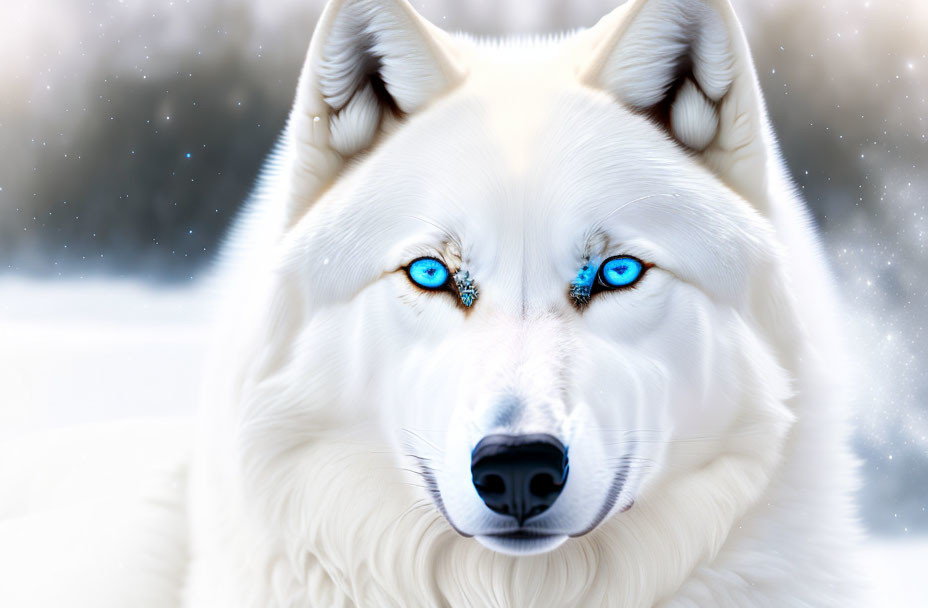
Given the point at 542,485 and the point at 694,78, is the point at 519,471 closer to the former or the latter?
the point at 542,485

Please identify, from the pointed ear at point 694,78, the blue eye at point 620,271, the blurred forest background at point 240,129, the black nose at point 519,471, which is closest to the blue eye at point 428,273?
the blue eye at point 620,271

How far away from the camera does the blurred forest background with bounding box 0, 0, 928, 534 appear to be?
156 inches

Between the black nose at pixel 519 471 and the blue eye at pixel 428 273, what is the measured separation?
495 mm

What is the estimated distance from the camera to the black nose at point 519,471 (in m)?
1.36

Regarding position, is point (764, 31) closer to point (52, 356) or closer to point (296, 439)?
point (296, 439)

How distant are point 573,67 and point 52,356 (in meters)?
3.58

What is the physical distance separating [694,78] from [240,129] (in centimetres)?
271

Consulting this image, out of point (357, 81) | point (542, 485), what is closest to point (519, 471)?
point (542, 485)

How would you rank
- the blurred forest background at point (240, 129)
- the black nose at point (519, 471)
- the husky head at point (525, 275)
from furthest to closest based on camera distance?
the blurred forest background at point (240, 129) → the husky head at point (525, 275) → the black nose at point (519, 471)

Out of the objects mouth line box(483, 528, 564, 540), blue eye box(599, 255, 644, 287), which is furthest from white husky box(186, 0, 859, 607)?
mouth line box(483, 528, 564, 540)

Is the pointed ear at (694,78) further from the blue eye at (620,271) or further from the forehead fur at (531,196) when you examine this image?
the blue eye at (620,271)

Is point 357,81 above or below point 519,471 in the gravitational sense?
above

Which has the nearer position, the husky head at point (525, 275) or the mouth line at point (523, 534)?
the mouth line at point (523, 534)

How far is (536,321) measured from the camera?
1.64 metres
